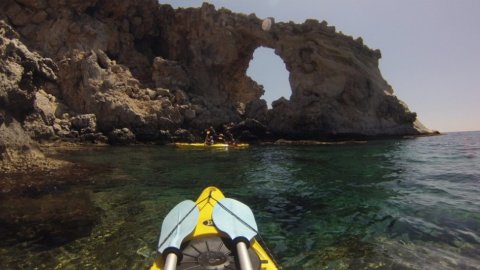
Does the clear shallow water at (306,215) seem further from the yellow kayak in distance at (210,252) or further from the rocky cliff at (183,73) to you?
the rocky cliff at (183,73)

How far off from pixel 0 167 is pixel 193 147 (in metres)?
19.0

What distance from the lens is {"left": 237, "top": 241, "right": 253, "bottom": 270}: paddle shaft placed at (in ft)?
14.6

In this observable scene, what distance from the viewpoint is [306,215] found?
29.1ft

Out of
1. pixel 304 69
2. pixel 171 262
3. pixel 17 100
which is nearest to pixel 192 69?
pixel 304 69

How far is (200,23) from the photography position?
46.8 metres

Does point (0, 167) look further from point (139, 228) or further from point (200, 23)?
point (200, 23)

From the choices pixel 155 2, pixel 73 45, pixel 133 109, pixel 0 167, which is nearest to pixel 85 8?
pixel 73 45

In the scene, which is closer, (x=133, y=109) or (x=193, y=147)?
(x=193, y=147)

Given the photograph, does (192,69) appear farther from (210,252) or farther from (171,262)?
(171,262)

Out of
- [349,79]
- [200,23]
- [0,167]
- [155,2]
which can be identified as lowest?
[0,167]

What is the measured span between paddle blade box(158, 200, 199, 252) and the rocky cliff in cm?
2915

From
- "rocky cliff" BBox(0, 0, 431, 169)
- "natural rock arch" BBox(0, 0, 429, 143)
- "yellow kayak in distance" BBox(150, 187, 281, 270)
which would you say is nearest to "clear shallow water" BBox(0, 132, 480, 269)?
"yellow kayak in distance" BBox(150, 187, 281, 270)

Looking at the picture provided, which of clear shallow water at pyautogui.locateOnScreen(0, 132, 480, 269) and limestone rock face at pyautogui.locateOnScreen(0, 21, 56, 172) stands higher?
limestone rock face at pyautogui.locateOnScreen(0, 21, 56, 172)

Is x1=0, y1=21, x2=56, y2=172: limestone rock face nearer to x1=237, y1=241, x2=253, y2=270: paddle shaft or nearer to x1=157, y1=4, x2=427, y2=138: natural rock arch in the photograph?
x1=237, y1=241, x2=253, y2=270: paddle shaft
